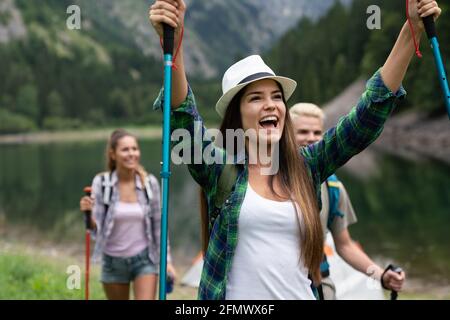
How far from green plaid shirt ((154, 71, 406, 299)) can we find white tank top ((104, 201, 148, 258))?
341 cm

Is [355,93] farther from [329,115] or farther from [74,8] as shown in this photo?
[74,8]

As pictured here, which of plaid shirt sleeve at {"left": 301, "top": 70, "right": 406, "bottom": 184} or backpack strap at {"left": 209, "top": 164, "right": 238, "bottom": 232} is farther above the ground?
plaid shirt sleeve at {"left": 301, "top": 70, "right": 406, "bottom": 184}

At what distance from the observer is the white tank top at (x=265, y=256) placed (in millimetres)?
2736

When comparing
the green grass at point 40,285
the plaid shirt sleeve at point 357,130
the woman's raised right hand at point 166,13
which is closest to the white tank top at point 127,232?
the green grass at point 40,285

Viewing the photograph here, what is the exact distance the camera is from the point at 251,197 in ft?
9.21

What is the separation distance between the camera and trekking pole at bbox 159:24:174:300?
274 cm

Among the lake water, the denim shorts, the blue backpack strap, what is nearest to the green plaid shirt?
the blue backpack strap

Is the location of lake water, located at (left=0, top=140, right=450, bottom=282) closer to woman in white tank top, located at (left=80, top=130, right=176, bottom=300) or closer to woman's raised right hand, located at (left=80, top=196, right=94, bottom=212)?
woman in white tank top, located at (left=80, top=130, right=176, bottom=300)

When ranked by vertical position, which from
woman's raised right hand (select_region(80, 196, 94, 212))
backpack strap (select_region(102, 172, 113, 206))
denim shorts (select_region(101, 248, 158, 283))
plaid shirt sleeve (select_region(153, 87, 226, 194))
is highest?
backpack strap (select_region(102, 172, 113, 206))

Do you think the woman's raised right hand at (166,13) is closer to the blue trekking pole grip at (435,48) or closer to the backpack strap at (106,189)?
the blue trekking pole grip at (435,48)

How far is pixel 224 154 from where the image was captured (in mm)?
2949
